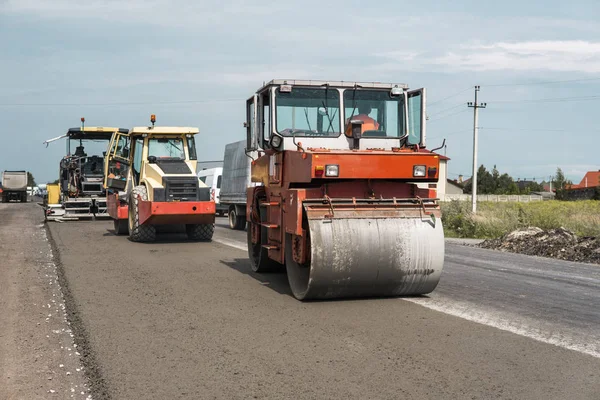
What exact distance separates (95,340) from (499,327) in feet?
13.2

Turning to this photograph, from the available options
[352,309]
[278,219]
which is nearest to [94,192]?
[278,219]

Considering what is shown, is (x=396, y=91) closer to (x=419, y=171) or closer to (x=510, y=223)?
(x=419, y=171)

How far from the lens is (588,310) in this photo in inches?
323

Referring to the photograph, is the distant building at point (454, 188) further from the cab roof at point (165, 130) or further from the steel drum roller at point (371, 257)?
the steel drum roller at point (371, 257)

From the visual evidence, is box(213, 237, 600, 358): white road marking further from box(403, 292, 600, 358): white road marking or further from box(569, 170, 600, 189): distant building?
box(569, 170, 600, 189): distant building

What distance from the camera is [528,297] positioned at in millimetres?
9078

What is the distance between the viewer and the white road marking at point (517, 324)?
6.38 metres

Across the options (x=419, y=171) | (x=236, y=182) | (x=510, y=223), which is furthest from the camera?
(x=236, y=182)

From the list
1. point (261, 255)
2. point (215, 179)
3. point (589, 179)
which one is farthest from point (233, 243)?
point (589, 179)

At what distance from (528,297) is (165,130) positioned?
35.9 feet

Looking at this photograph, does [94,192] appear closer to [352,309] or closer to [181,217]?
[181,217]

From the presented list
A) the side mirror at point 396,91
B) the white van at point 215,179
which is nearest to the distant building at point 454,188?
the white van at point 215,179

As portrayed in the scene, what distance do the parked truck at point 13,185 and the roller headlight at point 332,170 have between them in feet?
191

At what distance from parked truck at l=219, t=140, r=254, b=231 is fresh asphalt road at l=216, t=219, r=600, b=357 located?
8798 millimetres
